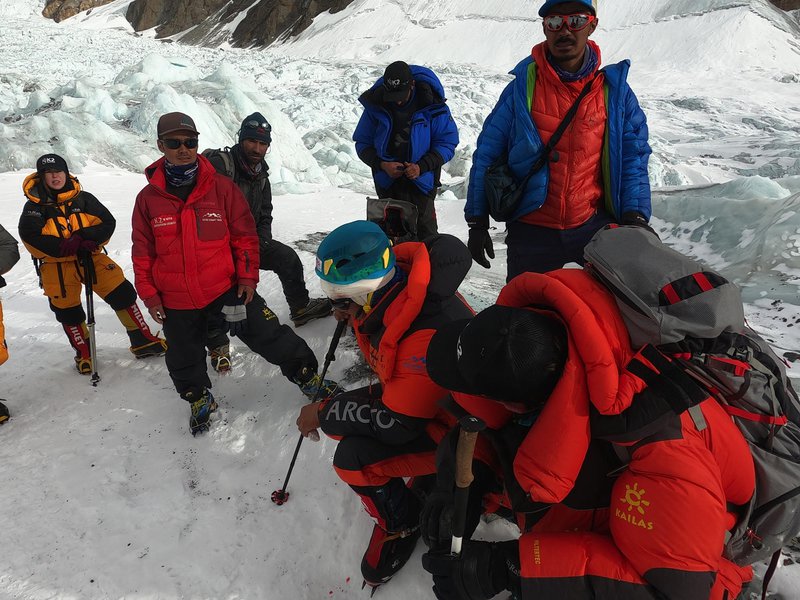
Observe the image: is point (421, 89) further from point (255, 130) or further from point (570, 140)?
point (570, 140)

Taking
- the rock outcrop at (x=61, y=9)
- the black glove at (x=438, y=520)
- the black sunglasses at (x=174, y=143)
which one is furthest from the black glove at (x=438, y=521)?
the rock outcrop at (x=61, y=9)

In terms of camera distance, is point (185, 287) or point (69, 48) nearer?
point (185, 287)

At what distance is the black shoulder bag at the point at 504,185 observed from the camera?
2014mm

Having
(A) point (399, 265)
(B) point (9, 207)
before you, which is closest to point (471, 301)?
(A) point (399, 265)

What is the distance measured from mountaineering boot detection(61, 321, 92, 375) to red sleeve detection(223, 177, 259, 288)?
1.45 m

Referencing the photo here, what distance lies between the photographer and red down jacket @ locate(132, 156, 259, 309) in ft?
7.81

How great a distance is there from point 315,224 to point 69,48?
87.4 ft

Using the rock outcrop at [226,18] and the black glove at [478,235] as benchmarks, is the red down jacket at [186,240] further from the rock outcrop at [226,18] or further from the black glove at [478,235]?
the rock outcrop at [226,18]

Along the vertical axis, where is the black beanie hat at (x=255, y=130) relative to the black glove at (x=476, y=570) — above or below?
above

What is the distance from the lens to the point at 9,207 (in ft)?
19.6

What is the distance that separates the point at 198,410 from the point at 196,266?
808mm

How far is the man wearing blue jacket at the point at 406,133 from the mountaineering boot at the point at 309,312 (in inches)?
37.8

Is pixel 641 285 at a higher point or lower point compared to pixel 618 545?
higher

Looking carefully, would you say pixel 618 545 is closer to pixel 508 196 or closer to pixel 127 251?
pixel 508 196
